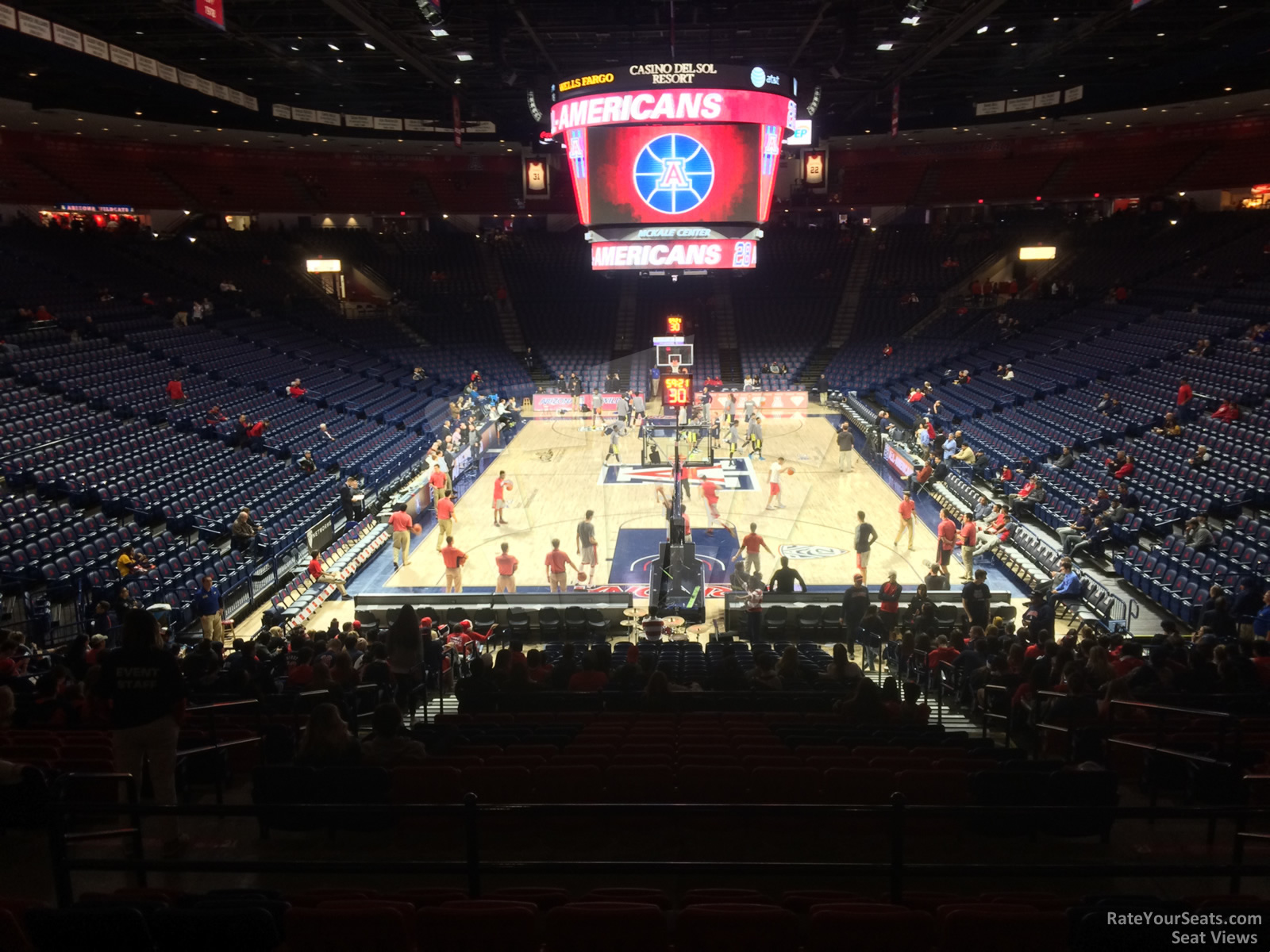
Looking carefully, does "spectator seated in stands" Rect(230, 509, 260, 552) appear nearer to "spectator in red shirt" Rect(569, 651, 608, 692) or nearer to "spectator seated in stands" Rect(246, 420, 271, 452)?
"spectator seated in stands" Rect(246, 420, 271, 452)

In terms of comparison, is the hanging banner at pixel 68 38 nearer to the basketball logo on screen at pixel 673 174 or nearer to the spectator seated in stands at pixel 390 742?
the basketball logo on screen at pixel 673 174

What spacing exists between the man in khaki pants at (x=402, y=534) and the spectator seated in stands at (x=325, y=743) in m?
13.5

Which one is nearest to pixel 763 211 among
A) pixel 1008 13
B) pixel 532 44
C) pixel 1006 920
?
pixel 1008 13

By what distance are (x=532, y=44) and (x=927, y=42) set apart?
11.0 metres

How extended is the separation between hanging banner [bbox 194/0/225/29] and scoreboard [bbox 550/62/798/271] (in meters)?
6.04

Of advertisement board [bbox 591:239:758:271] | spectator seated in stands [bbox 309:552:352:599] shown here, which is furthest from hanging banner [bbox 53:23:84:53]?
spectator seated in stands [bbox 309:552:352:599]

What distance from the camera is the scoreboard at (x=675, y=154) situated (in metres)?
16.6

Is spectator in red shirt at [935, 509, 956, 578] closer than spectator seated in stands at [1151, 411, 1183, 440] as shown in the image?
Yes

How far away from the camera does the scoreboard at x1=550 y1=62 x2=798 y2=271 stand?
653 inches

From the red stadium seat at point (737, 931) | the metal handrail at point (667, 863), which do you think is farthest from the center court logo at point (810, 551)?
the red stadium seat at point (737, 931)

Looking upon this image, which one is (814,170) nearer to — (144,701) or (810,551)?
(810,551)

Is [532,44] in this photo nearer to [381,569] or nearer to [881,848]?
[381,569]

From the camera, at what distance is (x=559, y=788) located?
5.60 m

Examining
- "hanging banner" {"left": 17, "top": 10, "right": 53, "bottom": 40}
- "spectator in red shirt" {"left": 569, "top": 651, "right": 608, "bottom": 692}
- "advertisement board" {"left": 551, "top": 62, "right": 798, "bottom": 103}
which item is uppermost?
"hanging banner" {"left": 17, "top": 10, "right": 53, "bottom": 40}
